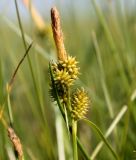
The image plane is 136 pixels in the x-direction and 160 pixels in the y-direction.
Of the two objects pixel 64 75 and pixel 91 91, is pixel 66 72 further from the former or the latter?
pixel 91 91

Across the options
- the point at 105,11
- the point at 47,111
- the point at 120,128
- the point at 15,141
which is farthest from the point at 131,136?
the point at 105,11

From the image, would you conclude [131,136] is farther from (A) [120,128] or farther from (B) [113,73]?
(B) [113,73]

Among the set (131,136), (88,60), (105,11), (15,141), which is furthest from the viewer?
(105,11)

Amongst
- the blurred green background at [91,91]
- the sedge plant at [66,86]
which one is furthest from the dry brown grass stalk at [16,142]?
the blurred green background at [91,91]

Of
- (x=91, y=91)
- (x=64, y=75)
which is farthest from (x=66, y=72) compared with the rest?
(x=91, y=91)

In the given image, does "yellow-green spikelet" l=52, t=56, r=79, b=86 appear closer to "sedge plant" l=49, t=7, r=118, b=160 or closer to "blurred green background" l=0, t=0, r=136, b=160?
"sedge plant" l=49, t=7, r=118, b=160

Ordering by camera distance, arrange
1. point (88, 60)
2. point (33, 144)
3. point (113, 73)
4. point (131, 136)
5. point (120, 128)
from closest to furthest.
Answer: point (131, 136) < point (120, 128) < point (33, 144) < point (113, 73) < point (88, 60)

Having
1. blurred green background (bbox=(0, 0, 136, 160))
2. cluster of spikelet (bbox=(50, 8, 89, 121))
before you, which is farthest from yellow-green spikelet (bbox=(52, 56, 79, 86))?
blurred green background (bbox=(0, 0, 136, 160))

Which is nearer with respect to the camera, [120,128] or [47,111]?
[120,128]

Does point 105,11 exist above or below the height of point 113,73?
above
